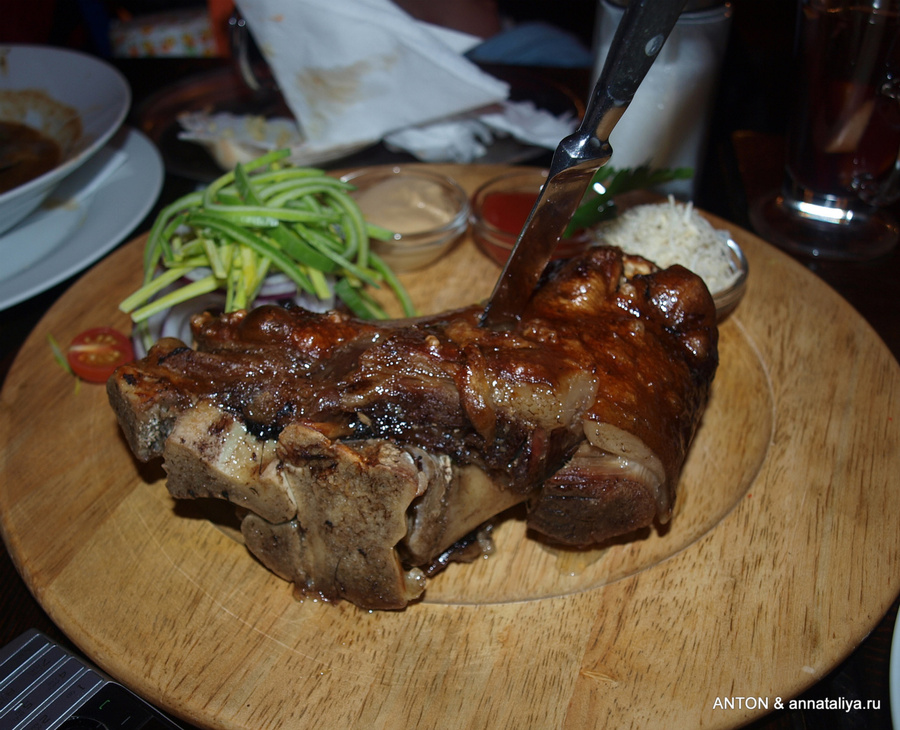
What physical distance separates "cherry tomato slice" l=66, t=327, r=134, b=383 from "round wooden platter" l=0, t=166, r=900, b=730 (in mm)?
75

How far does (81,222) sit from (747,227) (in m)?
3.45

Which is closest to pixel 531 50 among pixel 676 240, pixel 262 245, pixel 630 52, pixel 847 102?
pixel 847 102

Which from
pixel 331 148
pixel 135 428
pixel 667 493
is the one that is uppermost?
pixel 135 428

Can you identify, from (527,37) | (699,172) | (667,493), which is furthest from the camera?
(527,37)

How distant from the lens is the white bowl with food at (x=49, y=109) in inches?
140

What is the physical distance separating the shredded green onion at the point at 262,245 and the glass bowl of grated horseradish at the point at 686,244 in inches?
39.8

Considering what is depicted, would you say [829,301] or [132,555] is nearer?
[132,555]

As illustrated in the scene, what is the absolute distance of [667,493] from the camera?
1.99 m

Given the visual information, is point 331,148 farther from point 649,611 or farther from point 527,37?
point 649,611

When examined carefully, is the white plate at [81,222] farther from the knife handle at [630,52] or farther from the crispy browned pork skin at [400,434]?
the knife handle at [630,52]

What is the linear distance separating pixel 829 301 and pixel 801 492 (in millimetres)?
1050

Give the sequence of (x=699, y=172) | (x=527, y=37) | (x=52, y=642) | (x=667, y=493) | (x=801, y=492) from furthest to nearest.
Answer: (x=527, y=37) < (x=699, y=172) < (x=801, y=492) < (x=667, y=493) < (x=52, y=642)

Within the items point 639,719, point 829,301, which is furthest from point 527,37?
point 639,719

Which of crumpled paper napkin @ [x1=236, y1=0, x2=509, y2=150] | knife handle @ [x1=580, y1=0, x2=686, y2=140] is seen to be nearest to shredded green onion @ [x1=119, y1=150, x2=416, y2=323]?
crumpled paper napkin @ [x1=236, y1=0, x2=509, y2=150]
